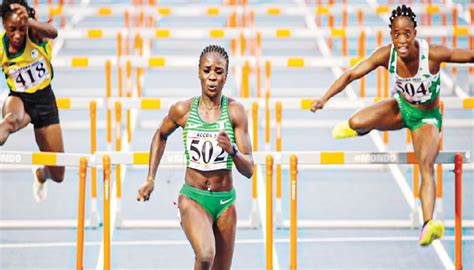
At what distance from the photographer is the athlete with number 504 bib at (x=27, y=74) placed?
919cm

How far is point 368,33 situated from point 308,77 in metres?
2.42

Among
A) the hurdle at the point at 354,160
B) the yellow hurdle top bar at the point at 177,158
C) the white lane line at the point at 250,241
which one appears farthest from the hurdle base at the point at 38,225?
the hurdle at the point at 354,160

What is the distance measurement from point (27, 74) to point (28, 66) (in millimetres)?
96

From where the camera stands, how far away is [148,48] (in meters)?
16.8

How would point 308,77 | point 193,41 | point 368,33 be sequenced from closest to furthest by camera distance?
point 368,33
point 308,77
point 193,41

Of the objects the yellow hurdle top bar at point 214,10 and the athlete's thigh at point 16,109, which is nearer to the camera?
the athlete's thigh at point 16,109

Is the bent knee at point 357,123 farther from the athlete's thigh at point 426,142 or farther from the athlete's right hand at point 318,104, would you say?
the athlete's right hand at point 318,104

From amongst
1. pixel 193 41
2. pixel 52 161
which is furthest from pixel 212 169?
pixel 193 41

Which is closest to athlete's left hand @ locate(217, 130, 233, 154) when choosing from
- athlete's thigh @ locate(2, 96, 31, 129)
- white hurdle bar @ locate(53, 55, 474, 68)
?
athlete's thigh @ locate(2, 96, 31, 129)

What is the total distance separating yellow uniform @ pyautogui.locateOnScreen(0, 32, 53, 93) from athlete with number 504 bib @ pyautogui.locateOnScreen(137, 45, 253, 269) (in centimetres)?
191

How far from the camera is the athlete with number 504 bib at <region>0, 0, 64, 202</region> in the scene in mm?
9188

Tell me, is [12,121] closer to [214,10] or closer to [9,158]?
[9,158]

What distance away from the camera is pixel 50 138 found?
1013 cm

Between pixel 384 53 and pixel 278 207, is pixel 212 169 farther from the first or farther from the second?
pixel 278 207
